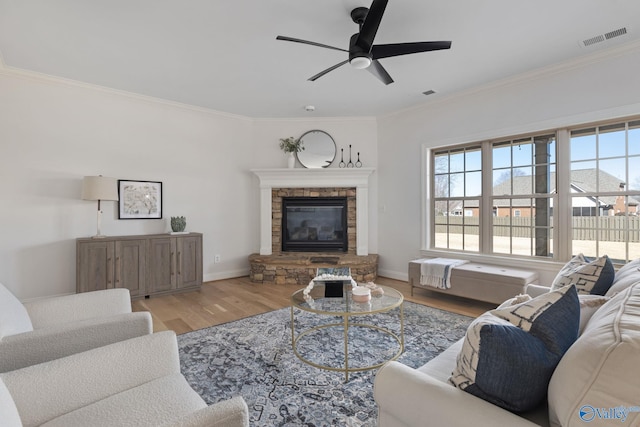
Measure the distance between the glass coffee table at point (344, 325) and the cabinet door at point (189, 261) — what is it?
1.90 m

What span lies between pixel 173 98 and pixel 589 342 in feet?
16.0

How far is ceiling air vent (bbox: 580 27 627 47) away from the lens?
2666 millimetres

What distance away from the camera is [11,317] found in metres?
1.38

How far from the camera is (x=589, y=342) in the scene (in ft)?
2.62

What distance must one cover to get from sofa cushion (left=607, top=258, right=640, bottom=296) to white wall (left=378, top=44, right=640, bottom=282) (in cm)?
186

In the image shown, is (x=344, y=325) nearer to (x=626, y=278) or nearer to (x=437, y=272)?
(x=626, y=278)

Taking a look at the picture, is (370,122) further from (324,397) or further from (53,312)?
(53,312)

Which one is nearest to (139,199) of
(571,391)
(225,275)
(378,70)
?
(225,275)

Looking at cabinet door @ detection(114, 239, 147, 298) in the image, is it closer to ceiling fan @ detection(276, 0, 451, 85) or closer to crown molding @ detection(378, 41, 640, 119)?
ceiling fan @ detection(276, 0, 451, 85)

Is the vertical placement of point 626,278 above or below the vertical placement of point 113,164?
below

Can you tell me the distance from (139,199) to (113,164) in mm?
548

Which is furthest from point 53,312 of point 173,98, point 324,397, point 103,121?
point 173,98

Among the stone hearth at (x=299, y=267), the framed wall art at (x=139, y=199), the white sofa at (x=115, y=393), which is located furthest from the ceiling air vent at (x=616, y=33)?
the framed wall art at (x=139, y=199)

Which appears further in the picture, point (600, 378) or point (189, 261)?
point (189, 261)
